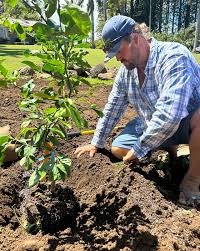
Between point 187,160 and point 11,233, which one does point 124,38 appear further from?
point 11,233

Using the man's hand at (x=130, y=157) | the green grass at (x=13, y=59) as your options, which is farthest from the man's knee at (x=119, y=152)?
the green grass at (x=13, y=59)

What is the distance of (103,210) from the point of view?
286 cm

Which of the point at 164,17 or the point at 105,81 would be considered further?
the point at 164,17

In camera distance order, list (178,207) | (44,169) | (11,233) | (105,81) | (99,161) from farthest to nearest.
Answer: (105,81), (99,161), (178,207), (11,233), (44,169)

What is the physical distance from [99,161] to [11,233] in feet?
3.59

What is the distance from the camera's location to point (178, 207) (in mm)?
2875

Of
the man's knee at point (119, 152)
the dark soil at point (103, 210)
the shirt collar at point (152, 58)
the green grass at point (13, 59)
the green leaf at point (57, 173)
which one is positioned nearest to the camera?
the green leaf at point (57, 173)

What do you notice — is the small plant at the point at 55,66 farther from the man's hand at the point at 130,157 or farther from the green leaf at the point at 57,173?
the man's hand at the point at 130,157

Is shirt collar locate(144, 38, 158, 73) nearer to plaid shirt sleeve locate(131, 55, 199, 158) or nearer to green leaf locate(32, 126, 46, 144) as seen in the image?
plaid shirt sleeve locate(131, 55, 199, 158)

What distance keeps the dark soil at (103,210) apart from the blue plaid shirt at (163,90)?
351 mm

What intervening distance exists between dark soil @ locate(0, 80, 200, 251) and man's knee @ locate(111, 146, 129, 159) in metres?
0.07

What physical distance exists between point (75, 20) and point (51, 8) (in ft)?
0.44

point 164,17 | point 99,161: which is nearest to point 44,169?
point 99,161

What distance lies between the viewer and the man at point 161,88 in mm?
2787
